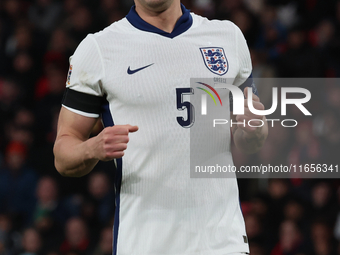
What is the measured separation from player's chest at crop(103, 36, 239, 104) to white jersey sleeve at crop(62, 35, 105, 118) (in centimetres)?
4

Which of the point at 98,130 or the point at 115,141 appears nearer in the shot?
the point at 115,141

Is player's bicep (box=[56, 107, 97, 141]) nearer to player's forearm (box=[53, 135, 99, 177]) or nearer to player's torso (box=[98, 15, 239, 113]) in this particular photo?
player's forearm (box=[53, 135, 99, 177])

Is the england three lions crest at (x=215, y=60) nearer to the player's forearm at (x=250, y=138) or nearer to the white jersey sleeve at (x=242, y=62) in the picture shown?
the white jersey sleeve at (x=242, y=62)

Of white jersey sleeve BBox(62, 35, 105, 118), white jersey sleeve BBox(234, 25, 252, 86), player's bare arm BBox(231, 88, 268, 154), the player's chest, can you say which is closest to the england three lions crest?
the player's chest

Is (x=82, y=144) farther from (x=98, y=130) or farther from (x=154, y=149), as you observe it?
(x=98, y=130)

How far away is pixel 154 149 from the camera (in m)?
2.20

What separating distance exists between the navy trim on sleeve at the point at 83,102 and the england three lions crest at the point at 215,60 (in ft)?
1.73

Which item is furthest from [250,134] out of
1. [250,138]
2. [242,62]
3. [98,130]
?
[98,130]

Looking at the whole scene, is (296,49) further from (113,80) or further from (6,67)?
(113,80)

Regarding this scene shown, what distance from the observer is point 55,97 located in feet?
23.1

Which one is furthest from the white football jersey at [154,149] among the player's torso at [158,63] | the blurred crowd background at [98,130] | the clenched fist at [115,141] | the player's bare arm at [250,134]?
the blurred crowd background at [98,130]

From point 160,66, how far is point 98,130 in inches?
148

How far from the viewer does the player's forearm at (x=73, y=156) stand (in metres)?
2.11

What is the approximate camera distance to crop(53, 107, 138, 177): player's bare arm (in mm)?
1913
